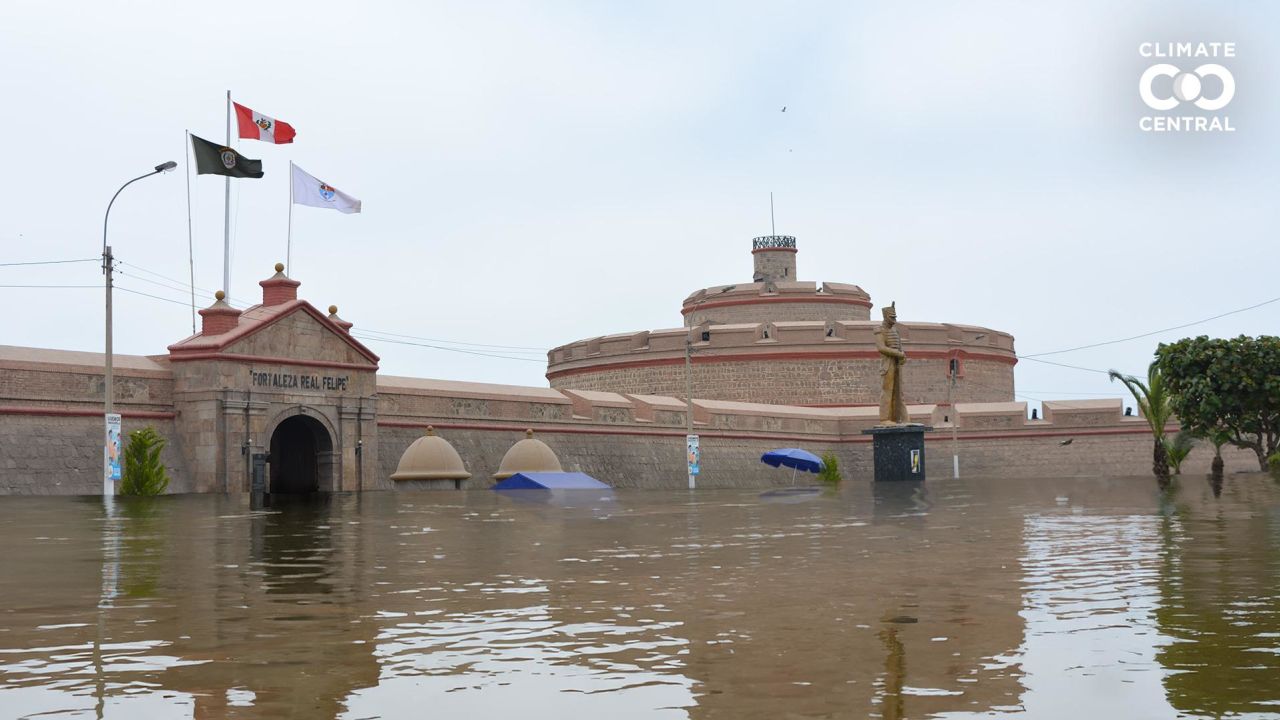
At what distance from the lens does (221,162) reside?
34.6 meters

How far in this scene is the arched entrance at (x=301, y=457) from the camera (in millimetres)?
33188

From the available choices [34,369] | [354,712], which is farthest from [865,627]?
[34,369]

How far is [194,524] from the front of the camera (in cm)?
1814

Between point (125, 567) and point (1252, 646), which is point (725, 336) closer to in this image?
point (125, 567)

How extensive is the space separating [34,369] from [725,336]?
3599 cm

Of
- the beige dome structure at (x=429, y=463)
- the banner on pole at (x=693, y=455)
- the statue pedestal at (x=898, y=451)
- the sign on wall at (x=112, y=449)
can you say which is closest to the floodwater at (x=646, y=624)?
the sign on wall at (x=112, y=449)

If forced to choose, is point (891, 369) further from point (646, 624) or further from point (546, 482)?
point (646, 624)

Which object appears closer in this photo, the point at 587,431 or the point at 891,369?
the point at 891,369

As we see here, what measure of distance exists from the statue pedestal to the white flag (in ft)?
52.3

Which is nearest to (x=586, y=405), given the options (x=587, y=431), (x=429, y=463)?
(x=587, y=431)

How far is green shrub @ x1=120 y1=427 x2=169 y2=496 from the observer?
28.2 m

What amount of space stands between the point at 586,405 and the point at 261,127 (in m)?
12.8

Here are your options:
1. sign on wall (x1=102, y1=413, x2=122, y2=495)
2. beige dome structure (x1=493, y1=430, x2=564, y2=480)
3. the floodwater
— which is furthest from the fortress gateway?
the floodwater

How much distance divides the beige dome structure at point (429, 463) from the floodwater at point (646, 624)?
679 inches
